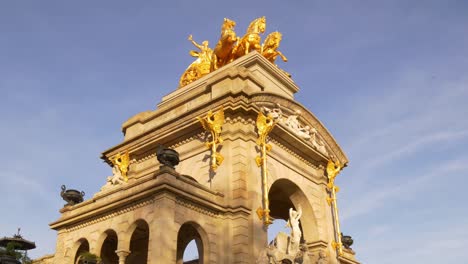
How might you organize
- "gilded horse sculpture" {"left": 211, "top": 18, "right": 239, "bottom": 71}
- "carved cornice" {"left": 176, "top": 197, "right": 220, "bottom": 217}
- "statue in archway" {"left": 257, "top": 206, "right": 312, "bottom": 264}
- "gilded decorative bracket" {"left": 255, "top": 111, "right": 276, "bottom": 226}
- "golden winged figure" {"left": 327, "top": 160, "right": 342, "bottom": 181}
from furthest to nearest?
"gilded horse sculpture" {"left": 211, "top": 18, "right": 239, "bottom": 71}
"golden winged figure" {"left": 327, "top": 160, "right": 342, "bottom": 181}
"gilded decorative bracket" {"left": 255, "top": 111, "right": 276, "bottom": 226}
"statue in archway" {"left": 257, "top": 206, "right": 312, "bottom": 264}
"carved cornice" {"left": 176, "top": 197, "right": 220, "bottom": 217}

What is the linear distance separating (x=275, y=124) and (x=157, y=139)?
6.99m

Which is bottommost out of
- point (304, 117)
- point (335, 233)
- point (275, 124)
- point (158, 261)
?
point (158, 261)

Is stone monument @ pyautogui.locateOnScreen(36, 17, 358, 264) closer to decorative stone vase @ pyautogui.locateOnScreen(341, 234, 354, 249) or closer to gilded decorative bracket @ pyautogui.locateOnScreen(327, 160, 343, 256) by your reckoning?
gilded decorative bracket @ pyautogui.locateOnScreen(327, 160, 343, 256)

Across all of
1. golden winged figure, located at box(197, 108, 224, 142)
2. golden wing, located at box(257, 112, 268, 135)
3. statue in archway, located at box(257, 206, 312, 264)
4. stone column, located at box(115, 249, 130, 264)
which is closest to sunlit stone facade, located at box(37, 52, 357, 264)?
stone column, located at box(115, 249, 130, 264)

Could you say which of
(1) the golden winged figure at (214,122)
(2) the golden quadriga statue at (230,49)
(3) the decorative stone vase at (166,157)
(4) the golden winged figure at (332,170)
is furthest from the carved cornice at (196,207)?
(2) the golden quadriga statue at (230,49)

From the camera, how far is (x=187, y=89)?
36.4 metres

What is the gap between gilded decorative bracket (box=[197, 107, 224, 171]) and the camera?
26.2m

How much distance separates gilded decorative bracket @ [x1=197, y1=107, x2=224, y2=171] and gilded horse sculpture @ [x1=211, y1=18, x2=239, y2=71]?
10107mm

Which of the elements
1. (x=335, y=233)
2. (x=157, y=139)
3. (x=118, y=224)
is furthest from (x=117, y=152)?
(x=335, y=233)

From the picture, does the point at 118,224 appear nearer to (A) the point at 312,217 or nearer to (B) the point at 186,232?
(B) the point at 186,232

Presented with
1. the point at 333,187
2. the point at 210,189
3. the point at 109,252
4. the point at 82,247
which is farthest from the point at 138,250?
the point at 333,187

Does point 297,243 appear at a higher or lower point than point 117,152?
lower

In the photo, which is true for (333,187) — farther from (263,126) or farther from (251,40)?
(251,40)

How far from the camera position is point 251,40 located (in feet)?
120
